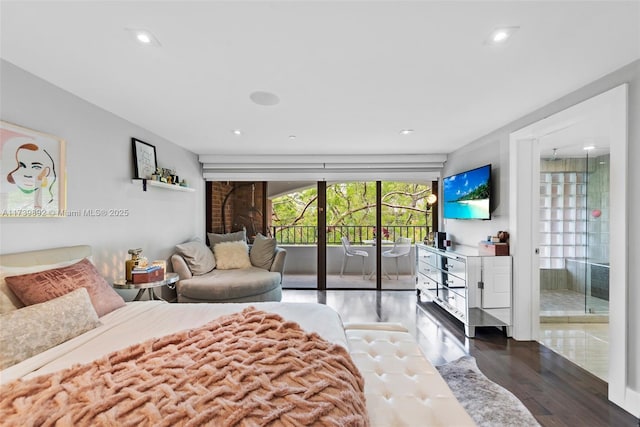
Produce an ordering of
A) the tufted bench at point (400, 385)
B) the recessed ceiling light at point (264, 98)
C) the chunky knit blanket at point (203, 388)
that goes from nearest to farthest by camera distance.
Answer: the chunky knit blanket at point (203, 388) < the tufted bench at point (400, 385) < the recessed ceiling light at point (264, 98)

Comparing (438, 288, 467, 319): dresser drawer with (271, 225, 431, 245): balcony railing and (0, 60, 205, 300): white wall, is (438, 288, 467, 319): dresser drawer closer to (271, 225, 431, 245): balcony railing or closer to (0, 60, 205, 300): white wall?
(271, 225, 431, 245): balcony railing

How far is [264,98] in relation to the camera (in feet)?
8.34

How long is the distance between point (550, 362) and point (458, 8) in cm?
281

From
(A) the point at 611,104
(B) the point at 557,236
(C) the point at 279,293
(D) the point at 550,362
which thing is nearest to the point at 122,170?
(C) the point at 279,293

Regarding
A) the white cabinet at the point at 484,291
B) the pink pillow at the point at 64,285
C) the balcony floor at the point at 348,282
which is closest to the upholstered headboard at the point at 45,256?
the pink pillow at the point at 64,285

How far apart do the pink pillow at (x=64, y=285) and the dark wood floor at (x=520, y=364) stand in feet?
8.19

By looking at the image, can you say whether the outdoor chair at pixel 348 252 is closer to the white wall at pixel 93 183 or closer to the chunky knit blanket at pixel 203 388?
the white wall at pixel 93 183

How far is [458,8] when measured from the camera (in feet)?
4.66

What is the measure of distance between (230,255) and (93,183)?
2.14m

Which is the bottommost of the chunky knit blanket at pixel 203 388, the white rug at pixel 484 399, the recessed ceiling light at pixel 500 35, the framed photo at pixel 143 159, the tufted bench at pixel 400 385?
the white rug at pixel 484 399

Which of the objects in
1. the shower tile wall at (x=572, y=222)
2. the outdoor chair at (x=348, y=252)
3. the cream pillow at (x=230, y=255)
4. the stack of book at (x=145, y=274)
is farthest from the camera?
the outdoor chair at (x=348, y=252)

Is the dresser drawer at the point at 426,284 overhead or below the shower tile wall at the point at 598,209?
below

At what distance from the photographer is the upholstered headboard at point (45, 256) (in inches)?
73.2

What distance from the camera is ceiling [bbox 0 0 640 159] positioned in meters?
1.46
